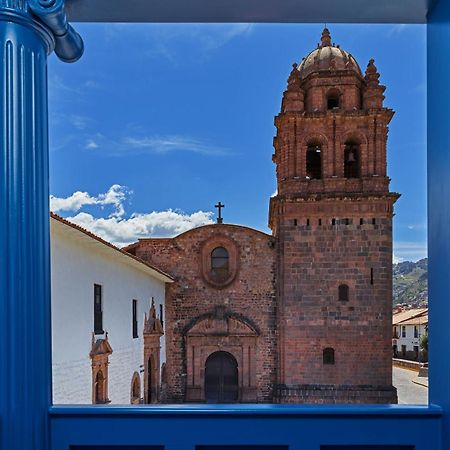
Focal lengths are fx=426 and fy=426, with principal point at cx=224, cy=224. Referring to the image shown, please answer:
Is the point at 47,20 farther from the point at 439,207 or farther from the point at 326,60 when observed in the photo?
the point at 326,60

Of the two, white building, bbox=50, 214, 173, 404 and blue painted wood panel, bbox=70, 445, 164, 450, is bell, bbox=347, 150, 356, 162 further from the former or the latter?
blue painted wood panel, bbox=70, 445, 164, 450

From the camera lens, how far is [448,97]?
1.64 metres

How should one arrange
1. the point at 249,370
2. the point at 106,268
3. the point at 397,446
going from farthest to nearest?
the point at 249,370
the point at 106,268
the point at 397,446

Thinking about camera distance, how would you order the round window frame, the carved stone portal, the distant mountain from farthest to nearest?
1. the distant mountain
2. the round window frame
3. the carved stone portal

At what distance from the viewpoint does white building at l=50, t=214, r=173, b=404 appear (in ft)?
24.3

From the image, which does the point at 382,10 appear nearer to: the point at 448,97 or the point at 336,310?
the point at 448,97

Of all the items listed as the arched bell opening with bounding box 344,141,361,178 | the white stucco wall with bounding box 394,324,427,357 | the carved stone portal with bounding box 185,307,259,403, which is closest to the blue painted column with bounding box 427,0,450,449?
the arched bell opening with bounding box 344,141,361,178

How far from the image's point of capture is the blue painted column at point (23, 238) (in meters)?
1.47

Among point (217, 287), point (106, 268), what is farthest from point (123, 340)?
point (217, 287)

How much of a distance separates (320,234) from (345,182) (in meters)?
2.02

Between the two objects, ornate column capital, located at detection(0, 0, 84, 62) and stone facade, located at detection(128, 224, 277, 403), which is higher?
ornate column capital, located at detection(0, 0, 84, 62)

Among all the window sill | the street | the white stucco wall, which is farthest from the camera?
the white stucco wall

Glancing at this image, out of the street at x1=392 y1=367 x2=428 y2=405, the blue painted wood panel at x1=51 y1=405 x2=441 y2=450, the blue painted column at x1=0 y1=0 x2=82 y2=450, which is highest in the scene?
the blue painted column at x1=0 y1=0 x2=82 y2=450

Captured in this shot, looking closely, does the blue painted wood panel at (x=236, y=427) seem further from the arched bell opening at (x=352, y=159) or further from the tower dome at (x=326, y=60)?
the tower dome at (x=326, y=60)
